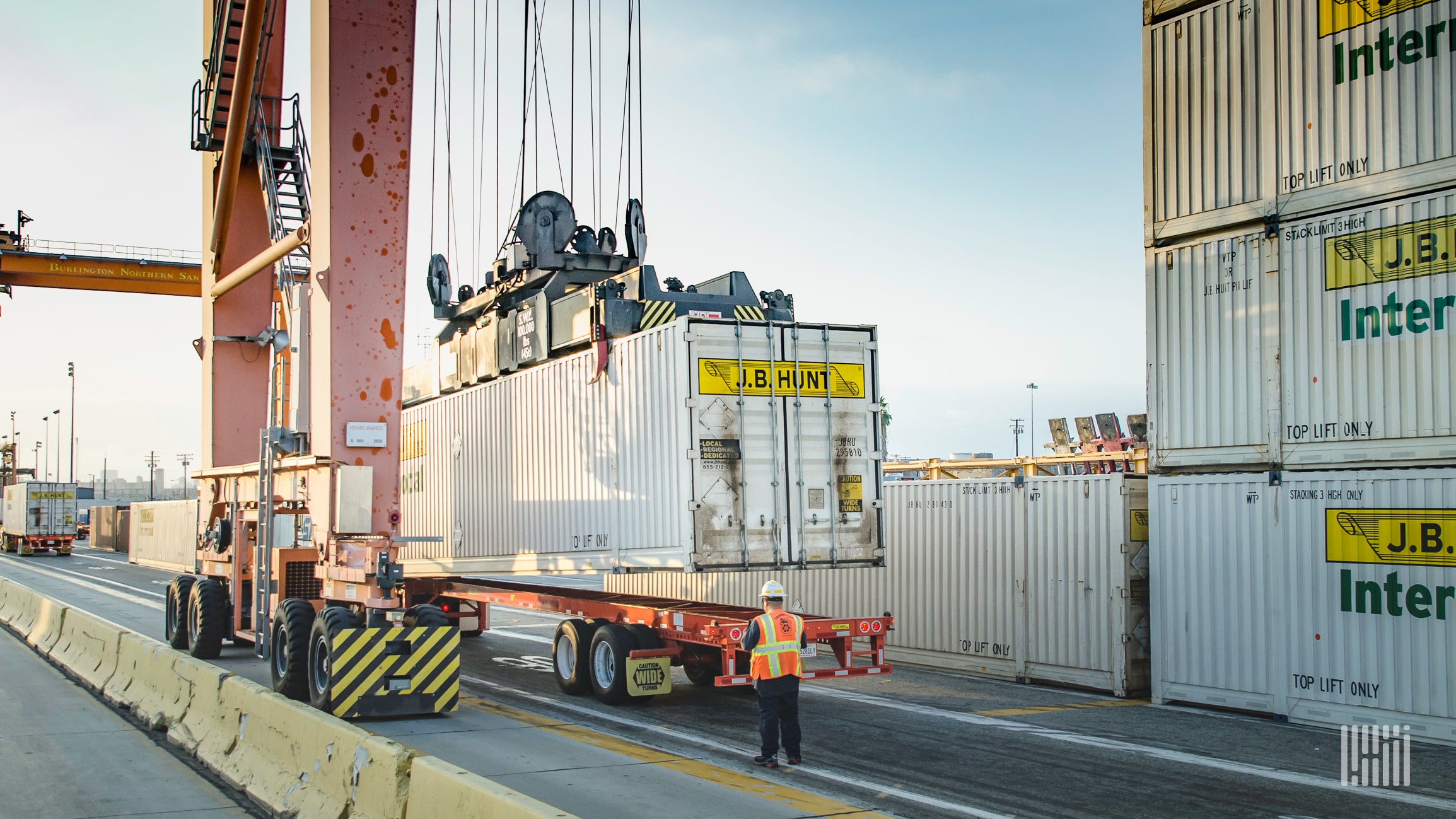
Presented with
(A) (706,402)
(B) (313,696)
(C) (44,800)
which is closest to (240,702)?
(C) (44,800)

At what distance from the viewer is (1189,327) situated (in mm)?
14000

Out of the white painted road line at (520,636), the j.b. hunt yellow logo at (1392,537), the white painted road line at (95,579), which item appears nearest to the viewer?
the j.b. hunt yellow logo at (1392,537)

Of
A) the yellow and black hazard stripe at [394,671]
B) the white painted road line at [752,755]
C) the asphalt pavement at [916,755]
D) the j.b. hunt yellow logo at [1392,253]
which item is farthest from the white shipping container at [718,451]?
the j.b. hunt yellow logo at [1392,253]

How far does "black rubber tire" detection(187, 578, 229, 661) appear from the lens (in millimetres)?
16641

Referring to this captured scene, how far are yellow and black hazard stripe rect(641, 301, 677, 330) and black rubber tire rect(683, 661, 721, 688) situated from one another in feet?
13.9

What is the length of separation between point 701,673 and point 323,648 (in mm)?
4850

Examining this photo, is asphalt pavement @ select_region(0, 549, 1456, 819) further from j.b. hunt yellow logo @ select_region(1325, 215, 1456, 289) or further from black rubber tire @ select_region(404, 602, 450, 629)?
j.b. hunt yellow logo @ select_region(1325, 215, 1456, 289)

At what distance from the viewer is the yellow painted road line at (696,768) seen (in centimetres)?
828

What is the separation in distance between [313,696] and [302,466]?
292 cm

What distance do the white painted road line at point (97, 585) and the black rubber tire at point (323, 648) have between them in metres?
18.7

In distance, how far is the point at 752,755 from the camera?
34.3ft

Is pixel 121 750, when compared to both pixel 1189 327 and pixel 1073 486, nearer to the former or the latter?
pixel 1073 486

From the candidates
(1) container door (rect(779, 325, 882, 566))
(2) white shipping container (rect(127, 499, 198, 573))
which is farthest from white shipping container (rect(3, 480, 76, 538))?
(1) container door (rect(779, 325, 882, 566))

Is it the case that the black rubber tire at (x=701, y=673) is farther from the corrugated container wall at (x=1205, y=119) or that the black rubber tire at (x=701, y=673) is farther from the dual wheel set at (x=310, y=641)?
the corrugated container wall at (x=1205, y=119)
